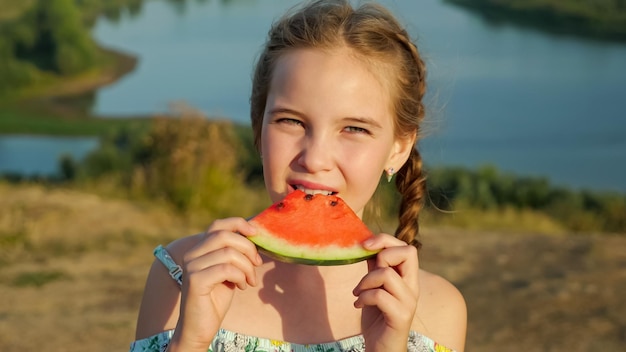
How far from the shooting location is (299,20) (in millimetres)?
2615

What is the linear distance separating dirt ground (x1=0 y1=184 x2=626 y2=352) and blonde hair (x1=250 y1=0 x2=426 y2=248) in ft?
11.9

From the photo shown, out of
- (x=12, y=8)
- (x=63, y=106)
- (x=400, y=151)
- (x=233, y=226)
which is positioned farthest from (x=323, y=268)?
(x=12, y=8)

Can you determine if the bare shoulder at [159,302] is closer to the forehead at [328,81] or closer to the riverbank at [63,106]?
the forehead at [328,81]

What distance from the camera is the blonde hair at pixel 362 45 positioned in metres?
2.47

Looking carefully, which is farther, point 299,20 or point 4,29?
point 4,29

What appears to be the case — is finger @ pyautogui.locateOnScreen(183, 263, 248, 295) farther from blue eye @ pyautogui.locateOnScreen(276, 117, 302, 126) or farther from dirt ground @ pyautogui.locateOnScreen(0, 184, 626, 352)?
dirt ground @ pyautogui.locateOnScreen(0, 184, 626, 352)

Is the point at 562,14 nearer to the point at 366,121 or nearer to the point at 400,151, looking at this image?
the point at 400,151

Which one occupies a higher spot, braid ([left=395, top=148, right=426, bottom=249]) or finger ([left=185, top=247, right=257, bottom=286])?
finger ([left=185, top=247, right=257, bottom=286])

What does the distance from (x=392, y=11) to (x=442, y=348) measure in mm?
1188


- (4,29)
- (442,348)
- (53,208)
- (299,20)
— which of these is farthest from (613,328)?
(4,29)

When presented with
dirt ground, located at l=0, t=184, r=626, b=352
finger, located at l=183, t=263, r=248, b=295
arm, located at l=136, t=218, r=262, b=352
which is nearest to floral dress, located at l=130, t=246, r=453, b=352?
arm, located at l=136, t=218, r=262, b=352

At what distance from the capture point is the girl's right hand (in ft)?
6.71

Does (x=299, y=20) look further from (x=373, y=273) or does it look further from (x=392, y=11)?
(x=373, y=273)

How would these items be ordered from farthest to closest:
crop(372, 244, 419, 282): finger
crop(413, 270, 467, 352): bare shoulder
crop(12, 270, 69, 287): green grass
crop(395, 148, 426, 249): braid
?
crop(12, 270, 69, 287): green grass → crop(395, 148, 426, 249): braid → crop(413, 270, 467, 352): bare shoulder → crop(372, 244, 419, 282): finger
